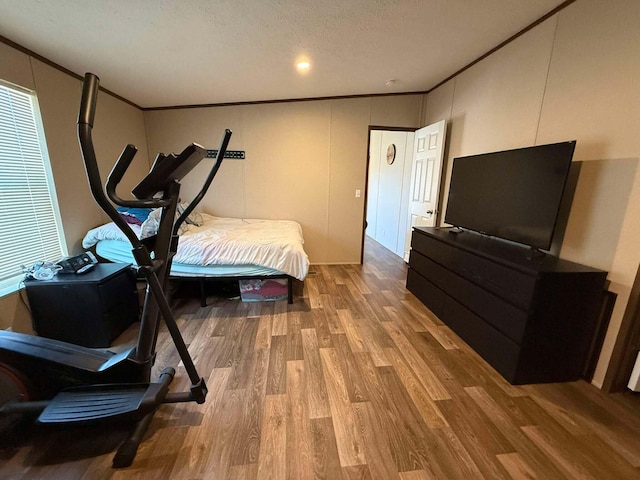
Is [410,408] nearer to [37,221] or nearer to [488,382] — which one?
[488,382]

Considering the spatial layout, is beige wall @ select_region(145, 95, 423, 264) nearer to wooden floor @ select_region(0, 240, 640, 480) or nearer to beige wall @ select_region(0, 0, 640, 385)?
beige wall @ select_region(0, 0, 640, 385)

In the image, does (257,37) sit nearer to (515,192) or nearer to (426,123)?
(515,192)

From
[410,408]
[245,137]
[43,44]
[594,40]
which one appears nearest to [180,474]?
[410,408]

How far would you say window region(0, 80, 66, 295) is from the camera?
2.06m

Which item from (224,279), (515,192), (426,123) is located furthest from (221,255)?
(426,123)

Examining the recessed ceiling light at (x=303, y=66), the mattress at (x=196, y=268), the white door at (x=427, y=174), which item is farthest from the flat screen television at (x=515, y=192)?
the mattress at (x=196, y=268)

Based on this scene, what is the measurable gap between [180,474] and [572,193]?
2.89 m

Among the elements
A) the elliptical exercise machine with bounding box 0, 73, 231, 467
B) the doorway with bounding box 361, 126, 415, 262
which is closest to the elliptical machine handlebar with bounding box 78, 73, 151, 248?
the elliptical exercise machine with bounding box 0, 73, 231, 467

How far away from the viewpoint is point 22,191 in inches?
86.6

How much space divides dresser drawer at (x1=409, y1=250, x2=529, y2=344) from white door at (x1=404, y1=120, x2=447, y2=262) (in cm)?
100

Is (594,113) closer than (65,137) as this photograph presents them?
Yes

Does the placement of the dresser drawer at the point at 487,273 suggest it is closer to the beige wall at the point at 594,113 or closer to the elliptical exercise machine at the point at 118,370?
the beige wall at the point at 594,113

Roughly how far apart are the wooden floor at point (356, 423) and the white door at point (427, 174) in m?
1.83

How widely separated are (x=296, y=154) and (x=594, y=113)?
3.13 m
